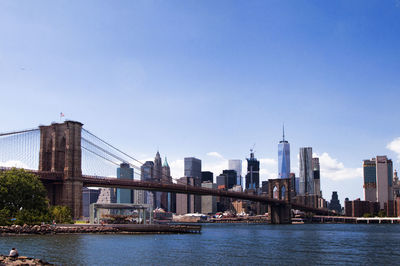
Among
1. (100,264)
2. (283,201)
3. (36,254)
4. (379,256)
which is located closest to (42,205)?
(36,254)

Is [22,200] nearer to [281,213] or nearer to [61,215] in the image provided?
[61,215]

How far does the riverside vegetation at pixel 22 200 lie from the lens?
263 ft

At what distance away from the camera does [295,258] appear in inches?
2004

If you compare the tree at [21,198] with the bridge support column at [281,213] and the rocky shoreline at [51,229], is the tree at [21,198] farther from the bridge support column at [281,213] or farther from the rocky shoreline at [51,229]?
the bridge support column at [281,213]

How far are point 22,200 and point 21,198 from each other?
1.19 ft

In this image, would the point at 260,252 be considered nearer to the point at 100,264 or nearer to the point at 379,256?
the point at 379,256

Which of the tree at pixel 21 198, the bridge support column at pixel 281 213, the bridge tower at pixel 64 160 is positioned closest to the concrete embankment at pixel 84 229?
the tree at pixel 21 198

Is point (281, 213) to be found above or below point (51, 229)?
below

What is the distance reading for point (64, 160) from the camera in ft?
334

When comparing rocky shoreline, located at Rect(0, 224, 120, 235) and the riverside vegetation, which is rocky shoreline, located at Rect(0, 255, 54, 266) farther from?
the riverside vegetation

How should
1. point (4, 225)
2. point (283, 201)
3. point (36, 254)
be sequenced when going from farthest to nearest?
point (283, 201) → point (4, 225) → point (36, 254)

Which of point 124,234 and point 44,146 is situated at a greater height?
point 44,146

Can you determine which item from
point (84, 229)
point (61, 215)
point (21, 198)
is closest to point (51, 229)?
point (84, 229)

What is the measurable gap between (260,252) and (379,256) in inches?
494
